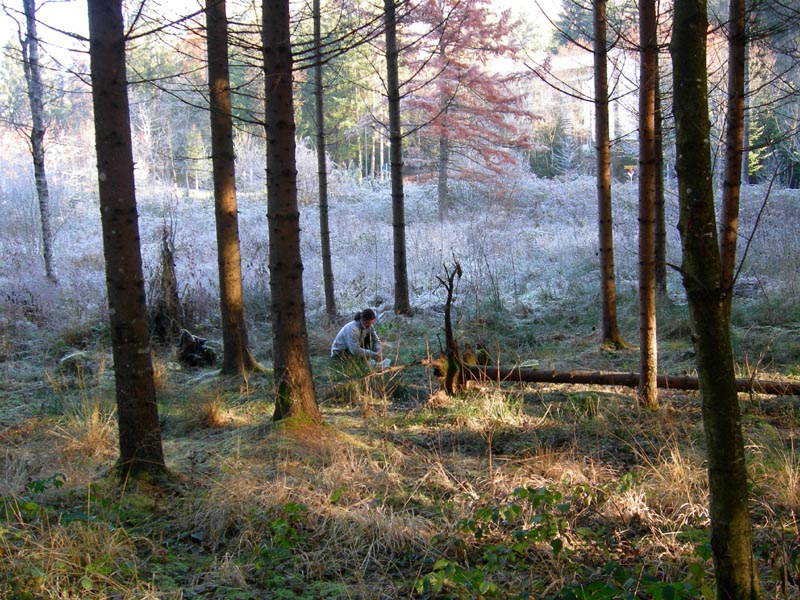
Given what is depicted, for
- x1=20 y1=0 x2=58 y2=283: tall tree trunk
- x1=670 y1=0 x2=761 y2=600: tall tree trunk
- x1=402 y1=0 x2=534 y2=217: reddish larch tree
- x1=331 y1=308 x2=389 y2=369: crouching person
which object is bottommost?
x1=331 y1=308 x2=389 y2=369: crouching person

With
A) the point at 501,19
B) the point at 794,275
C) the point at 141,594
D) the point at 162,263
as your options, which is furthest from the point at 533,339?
the point at 501,19

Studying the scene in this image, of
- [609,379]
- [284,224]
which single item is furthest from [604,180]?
[284,224]

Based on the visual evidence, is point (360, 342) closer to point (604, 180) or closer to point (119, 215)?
point (604, 180)

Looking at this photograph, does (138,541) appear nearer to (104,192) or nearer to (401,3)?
(104,192)

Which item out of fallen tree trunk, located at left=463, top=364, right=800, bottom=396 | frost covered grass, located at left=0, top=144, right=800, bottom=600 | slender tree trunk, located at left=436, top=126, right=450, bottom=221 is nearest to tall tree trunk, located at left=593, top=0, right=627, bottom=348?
frost covered grass, located at left=0, top=144, right=800, bottom=600

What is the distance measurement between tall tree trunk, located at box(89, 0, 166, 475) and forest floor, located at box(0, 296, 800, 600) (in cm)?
68

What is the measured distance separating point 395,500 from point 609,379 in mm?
3062

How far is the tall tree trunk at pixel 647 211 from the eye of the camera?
18.9 ft

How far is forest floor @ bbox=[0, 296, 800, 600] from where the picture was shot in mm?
3070

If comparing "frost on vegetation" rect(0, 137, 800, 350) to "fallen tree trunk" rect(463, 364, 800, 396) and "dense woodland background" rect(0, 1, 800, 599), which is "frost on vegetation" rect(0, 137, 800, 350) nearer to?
"dense woodland background" rect(0, 1, 800, 599)

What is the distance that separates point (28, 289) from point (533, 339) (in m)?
10.3

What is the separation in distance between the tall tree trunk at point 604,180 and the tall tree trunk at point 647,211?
5.21 feet

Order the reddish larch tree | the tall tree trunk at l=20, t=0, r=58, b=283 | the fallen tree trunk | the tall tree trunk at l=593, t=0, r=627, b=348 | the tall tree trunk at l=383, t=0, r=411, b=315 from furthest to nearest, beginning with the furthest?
the reddish larch tree, the tall tree trunk at l=20, t=0, r=58, b=283, the tall tree trunk at l=383, t=0, r=411, b=315, the tall tree trunk at l=593, t=0, r=627, b=348, the fallen tree trunk

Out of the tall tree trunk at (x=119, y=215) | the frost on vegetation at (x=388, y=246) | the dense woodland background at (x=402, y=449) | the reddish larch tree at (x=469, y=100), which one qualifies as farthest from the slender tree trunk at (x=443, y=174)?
the tall tree trunk at (x=119, y=215)
